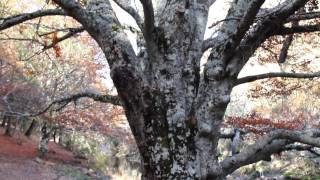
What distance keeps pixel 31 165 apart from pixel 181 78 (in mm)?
15828

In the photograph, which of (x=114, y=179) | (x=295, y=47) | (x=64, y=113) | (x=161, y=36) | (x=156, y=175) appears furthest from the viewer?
(x=114, y=179)

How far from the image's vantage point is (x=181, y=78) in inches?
157

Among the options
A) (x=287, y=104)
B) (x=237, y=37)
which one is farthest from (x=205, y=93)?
(x=287, y=104)

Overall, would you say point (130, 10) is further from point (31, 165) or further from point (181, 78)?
point (31, 165)

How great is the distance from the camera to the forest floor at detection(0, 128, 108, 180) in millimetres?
16359

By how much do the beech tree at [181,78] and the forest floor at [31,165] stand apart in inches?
489

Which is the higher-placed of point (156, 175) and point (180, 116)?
point (180, 116)

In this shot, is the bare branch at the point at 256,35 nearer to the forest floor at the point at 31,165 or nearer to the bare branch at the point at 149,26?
the bare branch at the point at 149,26

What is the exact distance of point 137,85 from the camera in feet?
12.2

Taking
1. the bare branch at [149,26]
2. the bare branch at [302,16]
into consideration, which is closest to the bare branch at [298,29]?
the bare branch at [302,16]

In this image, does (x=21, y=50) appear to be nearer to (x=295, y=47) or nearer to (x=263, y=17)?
(x=295, y=47)

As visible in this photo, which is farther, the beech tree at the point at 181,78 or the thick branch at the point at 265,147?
the thick branch at the point at 265,147

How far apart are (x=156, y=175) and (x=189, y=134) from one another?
18.7 inches

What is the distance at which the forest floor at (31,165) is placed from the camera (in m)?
16.4
